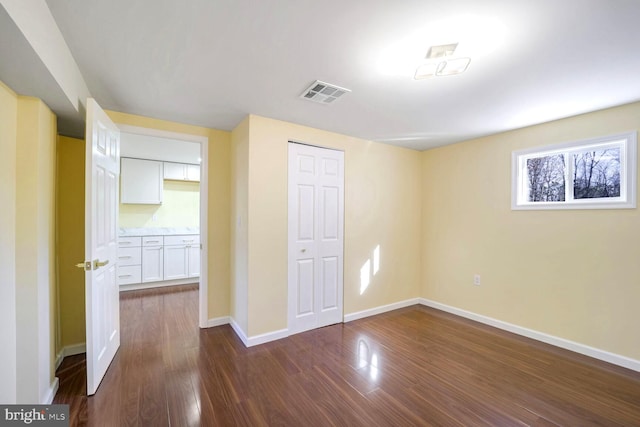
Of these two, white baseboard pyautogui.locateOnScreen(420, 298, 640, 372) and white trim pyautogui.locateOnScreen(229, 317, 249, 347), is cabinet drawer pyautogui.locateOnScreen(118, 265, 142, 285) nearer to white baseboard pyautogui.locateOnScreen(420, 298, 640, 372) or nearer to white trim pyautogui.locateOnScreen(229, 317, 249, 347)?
white trim pyautogui.locateOnScreen(229, 317, 249, 347)

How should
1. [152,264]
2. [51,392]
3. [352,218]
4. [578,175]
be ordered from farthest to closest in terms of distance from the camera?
[152,264], [352,218], [578,175], [51,392]

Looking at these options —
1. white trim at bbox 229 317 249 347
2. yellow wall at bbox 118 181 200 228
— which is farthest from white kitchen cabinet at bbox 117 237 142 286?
white trim at bbox 229 317 249 347

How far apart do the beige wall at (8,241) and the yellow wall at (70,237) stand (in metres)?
0.92

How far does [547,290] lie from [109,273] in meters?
4.40

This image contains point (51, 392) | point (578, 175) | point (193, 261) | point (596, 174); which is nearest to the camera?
point (51, 392)

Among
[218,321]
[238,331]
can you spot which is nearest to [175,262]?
[218,321]

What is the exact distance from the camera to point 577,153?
274 cm

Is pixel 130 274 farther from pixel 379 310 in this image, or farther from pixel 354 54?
pixel 354 54

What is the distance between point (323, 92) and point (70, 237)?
2723 millimetres

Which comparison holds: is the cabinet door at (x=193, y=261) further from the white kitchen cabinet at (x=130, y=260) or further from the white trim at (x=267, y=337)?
the white trim at (x=267, y=337)

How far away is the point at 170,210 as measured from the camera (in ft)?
17.8

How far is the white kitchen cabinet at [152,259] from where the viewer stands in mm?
4641

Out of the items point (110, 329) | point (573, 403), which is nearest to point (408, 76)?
point (573, 403)

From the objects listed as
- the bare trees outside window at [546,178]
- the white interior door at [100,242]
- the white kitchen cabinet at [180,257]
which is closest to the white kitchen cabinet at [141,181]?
the white kitchen cabinet at [180,257]
